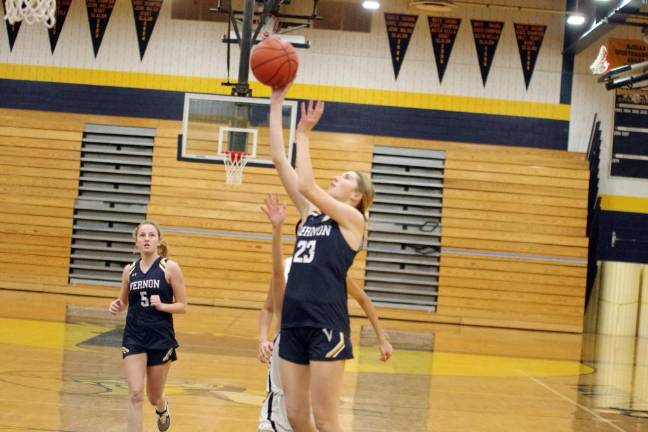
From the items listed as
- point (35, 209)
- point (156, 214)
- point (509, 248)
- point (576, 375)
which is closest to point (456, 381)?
point (576, 375)

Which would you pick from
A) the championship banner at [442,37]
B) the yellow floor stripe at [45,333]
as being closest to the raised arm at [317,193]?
the yellow floor stripe at [45,333]

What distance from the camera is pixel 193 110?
1327cm

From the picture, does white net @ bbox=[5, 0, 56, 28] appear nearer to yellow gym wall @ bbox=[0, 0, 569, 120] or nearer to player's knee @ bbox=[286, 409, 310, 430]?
player's knee @ bbox=[286, 409, 310, 430]

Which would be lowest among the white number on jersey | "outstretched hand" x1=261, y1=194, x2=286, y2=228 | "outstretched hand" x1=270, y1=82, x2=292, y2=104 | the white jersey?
the white jersey

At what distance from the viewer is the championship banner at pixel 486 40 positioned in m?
19.0

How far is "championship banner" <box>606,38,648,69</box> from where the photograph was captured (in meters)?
19.2

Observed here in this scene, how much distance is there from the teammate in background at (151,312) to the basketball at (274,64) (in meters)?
1.98

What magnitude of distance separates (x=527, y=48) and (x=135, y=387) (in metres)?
14.6

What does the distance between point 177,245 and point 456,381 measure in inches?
338

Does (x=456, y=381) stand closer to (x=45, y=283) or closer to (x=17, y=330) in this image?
(x=17, y=330)

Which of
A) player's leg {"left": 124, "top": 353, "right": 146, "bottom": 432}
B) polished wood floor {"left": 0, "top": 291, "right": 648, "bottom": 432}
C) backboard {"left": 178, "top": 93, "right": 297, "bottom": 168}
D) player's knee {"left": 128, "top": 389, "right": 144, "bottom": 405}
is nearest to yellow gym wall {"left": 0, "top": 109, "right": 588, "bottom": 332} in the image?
polished wood floor {"left": 0, "top": 291, "right": 648, "bottom": 432}

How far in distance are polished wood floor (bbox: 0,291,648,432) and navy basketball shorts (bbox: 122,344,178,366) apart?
90 cm

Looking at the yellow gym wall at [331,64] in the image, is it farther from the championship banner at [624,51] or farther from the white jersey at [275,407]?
the white jersey at [275,407]

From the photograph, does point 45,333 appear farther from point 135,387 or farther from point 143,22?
point 143,22
